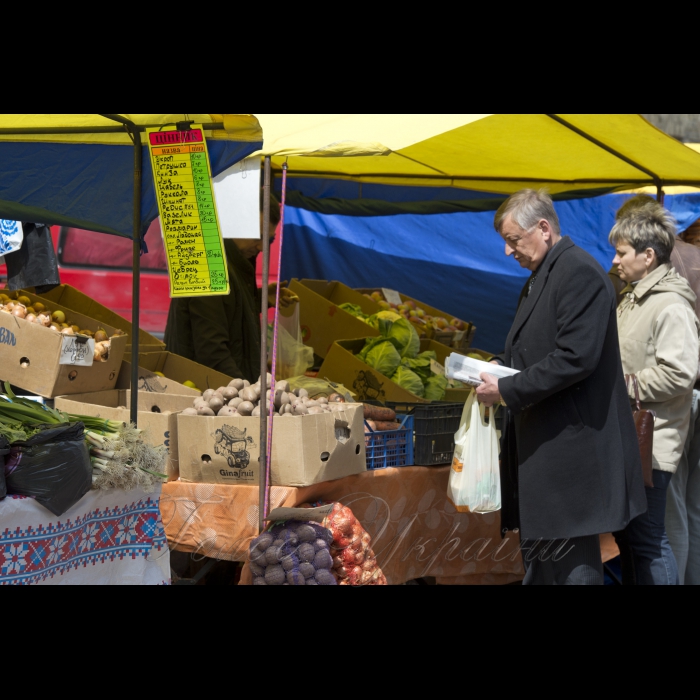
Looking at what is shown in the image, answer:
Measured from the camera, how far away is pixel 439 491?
4.46 metres

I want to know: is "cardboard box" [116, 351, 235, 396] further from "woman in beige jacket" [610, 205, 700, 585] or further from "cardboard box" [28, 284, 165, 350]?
"woman in beige jacket" [610, 205, 700, 585]

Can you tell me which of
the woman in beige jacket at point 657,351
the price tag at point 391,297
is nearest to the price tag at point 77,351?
the woman in beige jacket at point 657,351

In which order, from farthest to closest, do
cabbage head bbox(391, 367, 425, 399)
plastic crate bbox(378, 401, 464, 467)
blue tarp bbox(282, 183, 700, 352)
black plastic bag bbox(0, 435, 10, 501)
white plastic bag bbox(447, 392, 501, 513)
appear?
1. blue tarp bbox(282, 183, 700, 352)
2. cabbage head bbox(391, 367, 425, 399)
3. plastic crate bbox(378, 401, 464, 467)
4. white plastic bag bbox(447, 392, 501, 513)
5. black plastic bag bbox(0, 435, 10, 501)

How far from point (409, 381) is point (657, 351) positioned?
5.87ft

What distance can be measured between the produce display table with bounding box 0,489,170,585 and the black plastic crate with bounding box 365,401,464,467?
1380 mm

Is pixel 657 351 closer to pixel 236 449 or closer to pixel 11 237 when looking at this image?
pixel 236 449

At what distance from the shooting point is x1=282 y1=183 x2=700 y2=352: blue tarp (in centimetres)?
790

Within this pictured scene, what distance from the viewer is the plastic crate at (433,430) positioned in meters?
4.34

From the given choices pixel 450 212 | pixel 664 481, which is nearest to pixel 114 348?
pixel 664 481

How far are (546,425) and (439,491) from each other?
49.4 inches

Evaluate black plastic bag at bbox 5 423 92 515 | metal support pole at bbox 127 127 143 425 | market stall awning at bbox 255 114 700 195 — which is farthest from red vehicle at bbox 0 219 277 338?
black plastic bag at bbox 5 423 92 515

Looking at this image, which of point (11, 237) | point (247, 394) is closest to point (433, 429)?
point (247, 394)

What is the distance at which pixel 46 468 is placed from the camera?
121 inches

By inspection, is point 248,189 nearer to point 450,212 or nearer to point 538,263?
point 538,263
